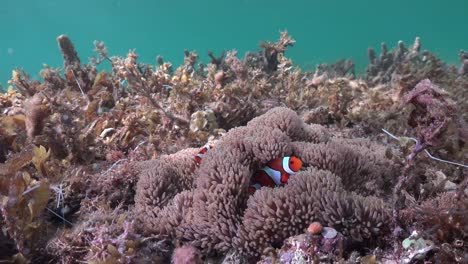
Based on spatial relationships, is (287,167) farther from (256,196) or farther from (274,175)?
(256,196)

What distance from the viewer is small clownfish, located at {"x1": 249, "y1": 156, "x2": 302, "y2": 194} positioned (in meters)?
2.76

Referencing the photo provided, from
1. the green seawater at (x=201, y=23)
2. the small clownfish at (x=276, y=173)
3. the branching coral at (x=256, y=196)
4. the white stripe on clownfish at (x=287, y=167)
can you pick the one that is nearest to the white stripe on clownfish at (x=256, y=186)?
the small clownfish at (x=276, y=173)

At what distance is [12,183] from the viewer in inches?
102

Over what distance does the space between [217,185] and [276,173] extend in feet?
1.74

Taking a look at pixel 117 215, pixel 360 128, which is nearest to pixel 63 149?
pixel 117 215

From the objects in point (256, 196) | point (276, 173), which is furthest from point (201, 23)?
point (256, 196)

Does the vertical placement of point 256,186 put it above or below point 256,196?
above

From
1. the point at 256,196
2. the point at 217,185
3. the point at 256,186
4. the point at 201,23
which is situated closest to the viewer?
the point at 256,196

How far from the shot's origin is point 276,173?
2809 mm

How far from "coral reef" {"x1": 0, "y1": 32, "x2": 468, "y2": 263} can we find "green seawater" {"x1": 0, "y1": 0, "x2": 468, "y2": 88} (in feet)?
301

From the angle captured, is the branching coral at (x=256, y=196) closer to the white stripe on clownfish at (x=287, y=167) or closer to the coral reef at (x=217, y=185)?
the coral reef at (x=217, y=185)

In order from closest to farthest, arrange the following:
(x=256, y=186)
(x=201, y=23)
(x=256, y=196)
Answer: (x=256, y=196) < (x=256, y=186) < (x=201, y=23)

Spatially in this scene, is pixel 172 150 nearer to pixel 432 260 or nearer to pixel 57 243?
pixel 57 243

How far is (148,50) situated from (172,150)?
379ft
